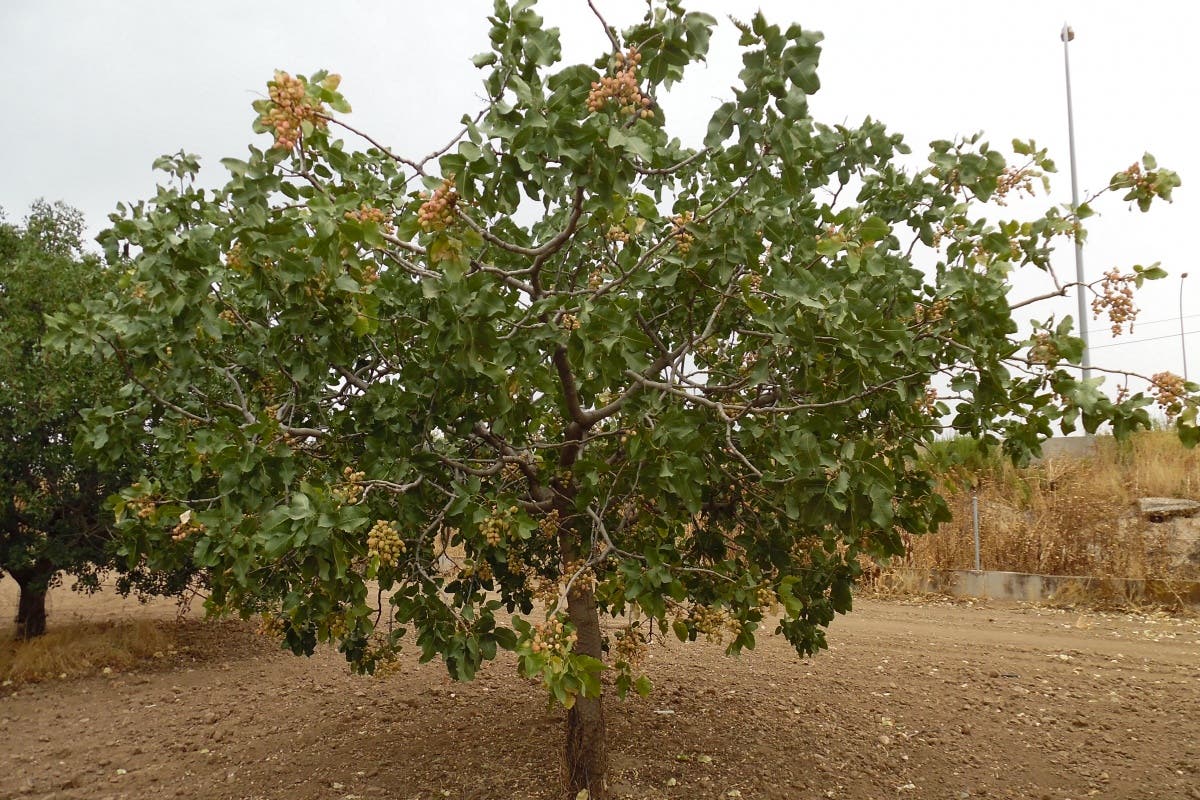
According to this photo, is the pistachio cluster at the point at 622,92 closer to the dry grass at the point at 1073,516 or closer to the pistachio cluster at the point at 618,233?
the pistachio cluster at the point at 618,233

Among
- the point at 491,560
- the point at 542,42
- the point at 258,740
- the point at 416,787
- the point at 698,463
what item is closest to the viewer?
the point at 542,42

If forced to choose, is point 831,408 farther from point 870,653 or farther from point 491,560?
point 870,653

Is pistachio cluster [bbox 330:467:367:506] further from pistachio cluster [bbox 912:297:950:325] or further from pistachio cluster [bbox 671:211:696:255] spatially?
pistachio cluster [bbox 912:297:950:325]

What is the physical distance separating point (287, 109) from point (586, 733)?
294 cm

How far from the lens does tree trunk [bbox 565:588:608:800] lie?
3791 millimetres

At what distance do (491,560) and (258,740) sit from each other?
2.50 m

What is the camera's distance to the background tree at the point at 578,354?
2.20 m

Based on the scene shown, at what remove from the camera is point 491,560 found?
3.81 meters

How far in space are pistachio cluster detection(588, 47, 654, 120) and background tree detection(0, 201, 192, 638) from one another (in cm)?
538

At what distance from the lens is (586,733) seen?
3.80 meters

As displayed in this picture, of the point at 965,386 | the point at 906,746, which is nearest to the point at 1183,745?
the point at 906,746

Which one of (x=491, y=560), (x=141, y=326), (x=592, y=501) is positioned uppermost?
(x=141, y=326)

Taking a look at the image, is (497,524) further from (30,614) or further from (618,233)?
(30,614)

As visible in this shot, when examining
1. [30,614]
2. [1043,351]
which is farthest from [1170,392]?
[30,614]
